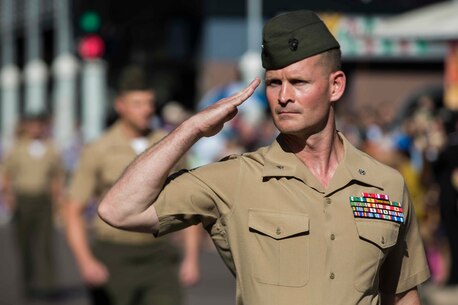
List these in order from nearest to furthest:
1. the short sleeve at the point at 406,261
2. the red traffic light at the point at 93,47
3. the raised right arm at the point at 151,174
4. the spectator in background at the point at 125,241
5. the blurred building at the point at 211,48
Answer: the raised right arm at the point at 151,174
the short sleeve at the point at 406,261
the spectator in background at the point at 125,241
the red traffic light at the point at 93,47
the blurred building at the point at 211,48

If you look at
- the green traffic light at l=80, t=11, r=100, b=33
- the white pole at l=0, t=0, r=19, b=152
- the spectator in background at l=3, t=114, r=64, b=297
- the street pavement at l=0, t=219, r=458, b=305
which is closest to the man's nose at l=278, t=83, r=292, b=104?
the street pavement at l=0, t=219, r=458, b=305

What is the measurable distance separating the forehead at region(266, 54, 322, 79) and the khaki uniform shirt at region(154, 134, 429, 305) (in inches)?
12.5

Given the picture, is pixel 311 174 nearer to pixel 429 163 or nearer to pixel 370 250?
pixel 370 250

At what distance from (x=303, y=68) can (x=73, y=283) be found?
1294 centimetres

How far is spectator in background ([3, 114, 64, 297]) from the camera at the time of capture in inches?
641

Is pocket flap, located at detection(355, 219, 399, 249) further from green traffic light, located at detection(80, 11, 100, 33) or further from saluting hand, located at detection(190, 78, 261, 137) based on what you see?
green traffic light, located at detection(80, 11, 100, 33)

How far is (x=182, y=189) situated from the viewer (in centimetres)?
463

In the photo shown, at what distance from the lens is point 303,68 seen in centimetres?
457

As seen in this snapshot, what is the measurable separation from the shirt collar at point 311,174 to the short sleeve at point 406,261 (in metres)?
0.16

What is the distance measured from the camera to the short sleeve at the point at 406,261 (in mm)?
4844

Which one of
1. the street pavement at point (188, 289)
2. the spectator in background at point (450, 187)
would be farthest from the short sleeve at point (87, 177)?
the spectator in background at point (450, 187)

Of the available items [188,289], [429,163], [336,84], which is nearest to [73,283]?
[188,289]

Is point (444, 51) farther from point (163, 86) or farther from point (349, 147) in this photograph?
point (349, 147)

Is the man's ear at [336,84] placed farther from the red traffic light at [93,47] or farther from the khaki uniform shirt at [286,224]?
the red traffic light at [93,47]
